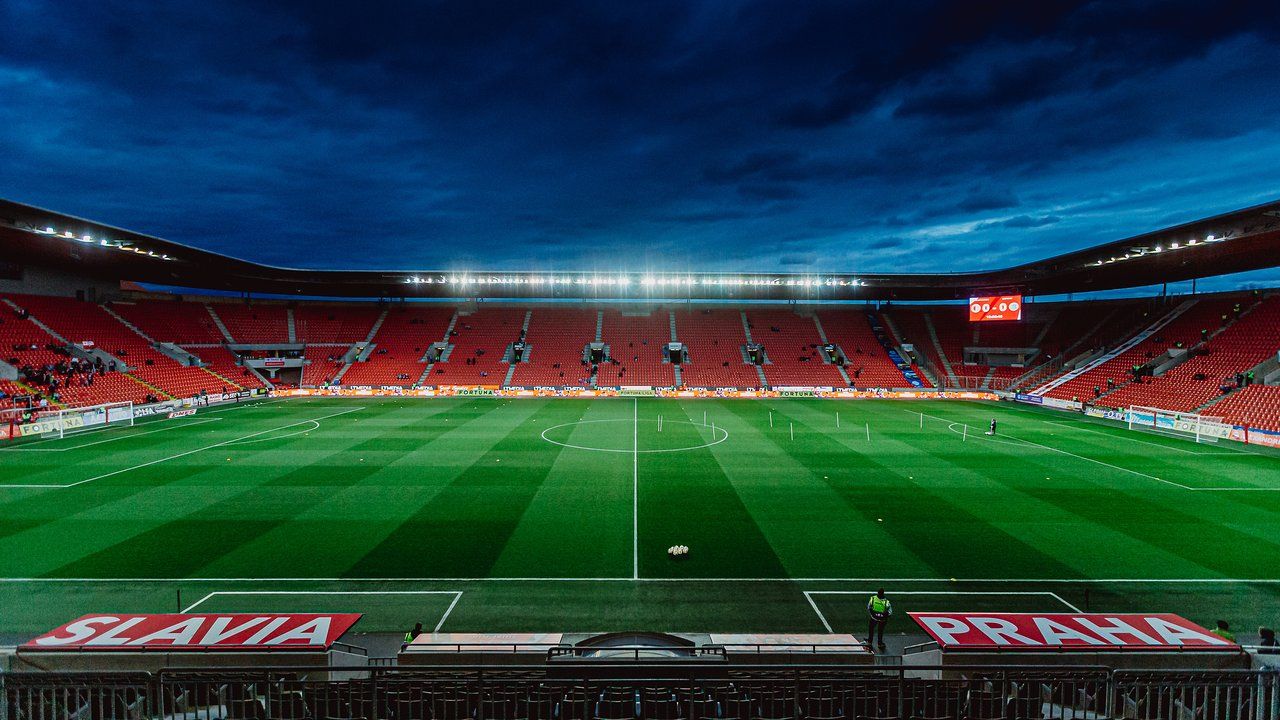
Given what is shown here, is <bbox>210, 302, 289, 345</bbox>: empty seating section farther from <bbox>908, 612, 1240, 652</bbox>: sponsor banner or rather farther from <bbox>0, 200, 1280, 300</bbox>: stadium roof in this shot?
<bbox>908, 612, 1240, 652</bbox>: sponsor banner

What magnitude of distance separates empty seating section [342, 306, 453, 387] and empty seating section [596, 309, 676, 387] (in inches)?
775

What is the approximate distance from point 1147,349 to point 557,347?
5491 centimetres

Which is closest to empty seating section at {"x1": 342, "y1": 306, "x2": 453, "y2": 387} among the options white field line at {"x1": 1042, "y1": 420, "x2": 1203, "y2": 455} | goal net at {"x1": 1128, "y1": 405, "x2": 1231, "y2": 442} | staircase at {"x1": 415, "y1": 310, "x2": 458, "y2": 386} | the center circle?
staircase at {"x1": 415, "y1": 310, "x2": 458, "y2": 386}

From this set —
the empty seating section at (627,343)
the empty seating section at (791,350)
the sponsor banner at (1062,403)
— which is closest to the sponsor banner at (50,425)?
the empty seating section at (627,343)

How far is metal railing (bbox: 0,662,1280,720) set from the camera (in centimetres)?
521

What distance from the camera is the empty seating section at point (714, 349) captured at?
5797cm

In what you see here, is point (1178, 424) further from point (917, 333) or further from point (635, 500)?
point (635, 500)

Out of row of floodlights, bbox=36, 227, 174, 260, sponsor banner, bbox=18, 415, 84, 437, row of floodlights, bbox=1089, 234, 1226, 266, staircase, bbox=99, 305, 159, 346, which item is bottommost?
sponsor banner, bbox=18, 415, 84, 437

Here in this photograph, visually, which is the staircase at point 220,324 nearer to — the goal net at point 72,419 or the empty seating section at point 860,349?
the goal net at point 72,419

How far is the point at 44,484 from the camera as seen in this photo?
65.6 ft

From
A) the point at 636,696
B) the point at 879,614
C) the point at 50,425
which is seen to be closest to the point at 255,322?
the point at 50,425

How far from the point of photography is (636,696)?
18.8ft

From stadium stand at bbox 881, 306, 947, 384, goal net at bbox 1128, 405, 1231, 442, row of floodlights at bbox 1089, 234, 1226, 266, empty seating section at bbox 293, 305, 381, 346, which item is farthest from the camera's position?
empty seating section at bbox 293, 305, 381, 346

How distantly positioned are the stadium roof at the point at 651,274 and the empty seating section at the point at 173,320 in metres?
2.73
